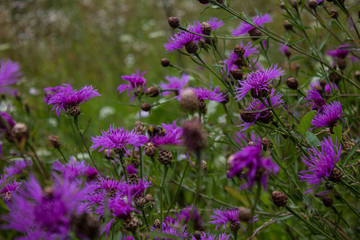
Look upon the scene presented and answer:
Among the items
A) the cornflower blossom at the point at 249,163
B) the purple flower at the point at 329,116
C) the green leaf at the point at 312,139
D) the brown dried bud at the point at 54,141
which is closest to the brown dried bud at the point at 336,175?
the green leaf at the point at 312,139

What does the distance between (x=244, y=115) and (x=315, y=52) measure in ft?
1.68

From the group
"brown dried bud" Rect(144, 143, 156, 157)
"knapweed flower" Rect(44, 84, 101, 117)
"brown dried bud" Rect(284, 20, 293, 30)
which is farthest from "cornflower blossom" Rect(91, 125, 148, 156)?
"brown dried bud" Rect(284, 20, 293, 30)

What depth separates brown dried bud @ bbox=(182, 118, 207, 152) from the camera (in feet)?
2.23

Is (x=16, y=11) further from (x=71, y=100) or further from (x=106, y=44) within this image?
(x=71, y=100)

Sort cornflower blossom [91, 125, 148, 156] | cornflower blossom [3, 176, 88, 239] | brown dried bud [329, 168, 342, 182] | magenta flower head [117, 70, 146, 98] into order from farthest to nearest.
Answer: magenta flower head [117, 70, 146, 98] → cornflower blossom [91, 125, 148, 156] → brown dried bud [329, 168, 342, 182] → cornflower blossom [3, 176, 88, 239]

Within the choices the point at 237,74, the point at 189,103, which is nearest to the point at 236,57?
the point at 237,74

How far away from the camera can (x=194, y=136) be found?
682 millimetres

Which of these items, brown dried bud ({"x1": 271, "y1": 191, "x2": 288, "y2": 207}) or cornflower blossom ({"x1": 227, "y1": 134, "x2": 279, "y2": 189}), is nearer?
cornflower blossom ({"x1": 227, "y1": 134, "x2": 279, "y2": 189})

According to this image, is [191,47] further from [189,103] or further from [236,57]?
[189,103]

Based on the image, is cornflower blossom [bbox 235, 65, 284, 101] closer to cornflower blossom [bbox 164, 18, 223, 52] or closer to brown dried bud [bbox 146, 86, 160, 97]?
cornflower blossom [bbox 164, 18, 223, 52]

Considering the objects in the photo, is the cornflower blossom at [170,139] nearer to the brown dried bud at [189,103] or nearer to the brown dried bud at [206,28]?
the brown dried bud at [189,103]

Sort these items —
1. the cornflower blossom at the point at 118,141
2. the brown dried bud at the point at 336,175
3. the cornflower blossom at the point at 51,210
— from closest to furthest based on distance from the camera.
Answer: the cornflower blossom at the point at 51,210 < the brown dried bud at the point at 336,175 < the cornflower blossom at the point at 118,141

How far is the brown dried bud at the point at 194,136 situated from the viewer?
68 centimetres

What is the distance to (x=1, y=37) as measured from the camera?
4.18 m
